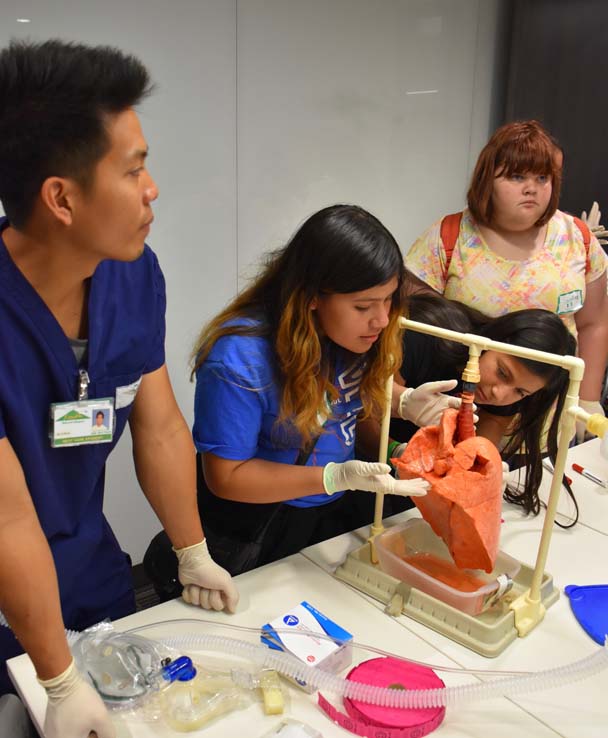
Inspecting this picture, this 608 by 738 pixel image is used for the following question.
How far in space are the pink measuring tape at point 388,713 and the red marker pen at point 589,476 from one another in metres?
1.01

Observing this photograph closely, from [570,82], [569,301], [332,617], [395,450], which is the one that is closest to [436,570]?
[332,617]

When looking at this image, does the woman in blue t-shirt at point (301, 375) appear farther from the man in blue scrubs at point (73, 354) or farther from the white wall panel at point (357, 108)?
the white wall panel at point (357, 108)

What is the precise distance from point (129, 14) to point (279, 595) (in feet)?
6.15

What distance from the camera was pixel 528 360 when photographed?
1565 mm

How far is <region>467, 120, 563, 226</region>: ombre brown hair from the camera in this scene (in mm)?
2154

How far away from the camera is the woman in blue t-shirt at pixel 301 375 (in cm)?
128

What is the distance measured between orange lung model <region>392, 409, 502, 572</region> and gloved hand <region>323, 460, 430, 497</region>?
24mm

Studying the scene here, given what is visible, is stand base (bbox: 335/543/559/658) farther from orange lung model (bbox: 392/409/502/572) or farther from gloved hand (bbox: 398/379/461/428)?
gloved hand (bbox: 398/379/461/428)

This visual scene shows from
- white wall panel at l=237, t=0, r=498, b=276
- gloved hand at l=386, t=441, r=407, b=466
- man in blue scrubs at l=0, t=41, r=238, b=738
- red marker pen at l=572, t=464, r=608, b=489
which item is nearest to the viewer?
man in blue scrubs at l=0, t=41, r=238, b=738

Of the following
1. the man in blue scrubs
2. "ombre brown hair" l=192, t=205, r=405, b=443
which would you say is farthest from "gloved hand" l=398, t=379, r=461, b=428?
the man in blue scrubs

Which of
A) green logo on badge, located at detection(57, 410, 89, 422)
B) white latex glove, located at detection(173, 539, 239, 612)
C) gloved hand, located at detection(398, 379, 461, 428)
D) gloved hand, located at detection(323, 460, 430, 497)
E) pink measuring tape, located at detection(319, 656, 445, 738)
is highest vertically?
green logo on badge, located at detection(57, 410, 89, 422)

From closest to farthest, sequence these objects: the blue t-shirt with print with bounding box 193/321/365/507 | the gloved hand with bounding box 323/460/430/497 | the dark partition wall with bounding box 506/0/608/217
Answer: the gloved hand with bounding box 323/460/430/497, the blue t-shirt with print with bounding box 193/321/365/507, the dark partition wall with bounding box 506/0/608/217

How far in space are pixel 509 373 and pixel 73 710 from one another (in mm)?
1191

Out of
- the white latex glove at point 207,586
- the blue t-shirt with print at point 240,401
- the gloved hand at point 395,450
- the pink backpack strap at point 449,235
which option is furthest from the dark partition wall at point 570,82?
the white latex glove at point 207,586
